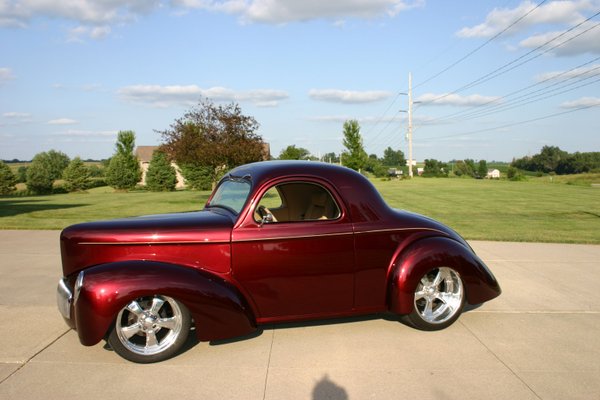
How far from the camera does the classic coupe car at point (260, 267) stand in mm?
3613

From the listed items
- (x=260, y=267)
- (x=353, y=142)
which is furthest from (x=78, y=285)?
(x=353, y=142)

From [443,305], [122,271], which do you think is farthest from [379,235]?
[122,271]

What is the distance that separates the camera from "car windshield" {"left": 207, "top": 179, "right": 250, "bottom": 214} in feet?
13.7

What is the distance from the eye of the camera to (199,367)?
11.7 feet

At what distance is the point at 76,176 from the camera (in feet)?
155

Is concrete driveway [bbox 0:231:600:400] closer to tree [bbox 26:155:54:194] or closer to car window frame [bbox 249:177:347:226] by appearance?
car window frame [bbox 249:177:347:226]

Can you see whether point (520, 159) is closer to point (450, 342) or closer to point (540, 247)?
point (540, 247)

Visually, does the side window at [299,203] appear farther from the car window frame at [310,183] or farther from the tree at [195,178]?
the tree at [195,178]

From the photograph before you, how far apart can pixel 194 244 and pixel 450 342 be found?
2482 millimetres

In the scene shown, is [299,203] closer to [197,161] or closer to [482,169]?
[197,161]

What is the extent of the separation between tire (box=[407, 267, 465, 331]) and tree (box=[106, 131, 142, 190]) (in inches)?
1861

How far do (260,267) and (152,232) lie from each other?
971 millimetres

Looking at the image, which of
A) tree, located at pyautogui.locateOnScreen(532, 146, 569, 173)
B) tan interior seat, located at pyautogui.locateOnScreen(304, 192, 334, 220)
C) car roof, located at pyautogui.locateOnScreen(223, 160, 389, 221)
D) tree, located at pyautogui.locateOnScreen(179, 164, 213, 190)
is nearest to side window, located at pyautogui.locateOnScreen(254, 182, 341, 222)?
tan interior seat, located at pyautogui.locateOnScreen(304, 192, 334, 220)

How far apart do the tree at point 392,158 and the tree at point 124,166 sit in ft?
373
